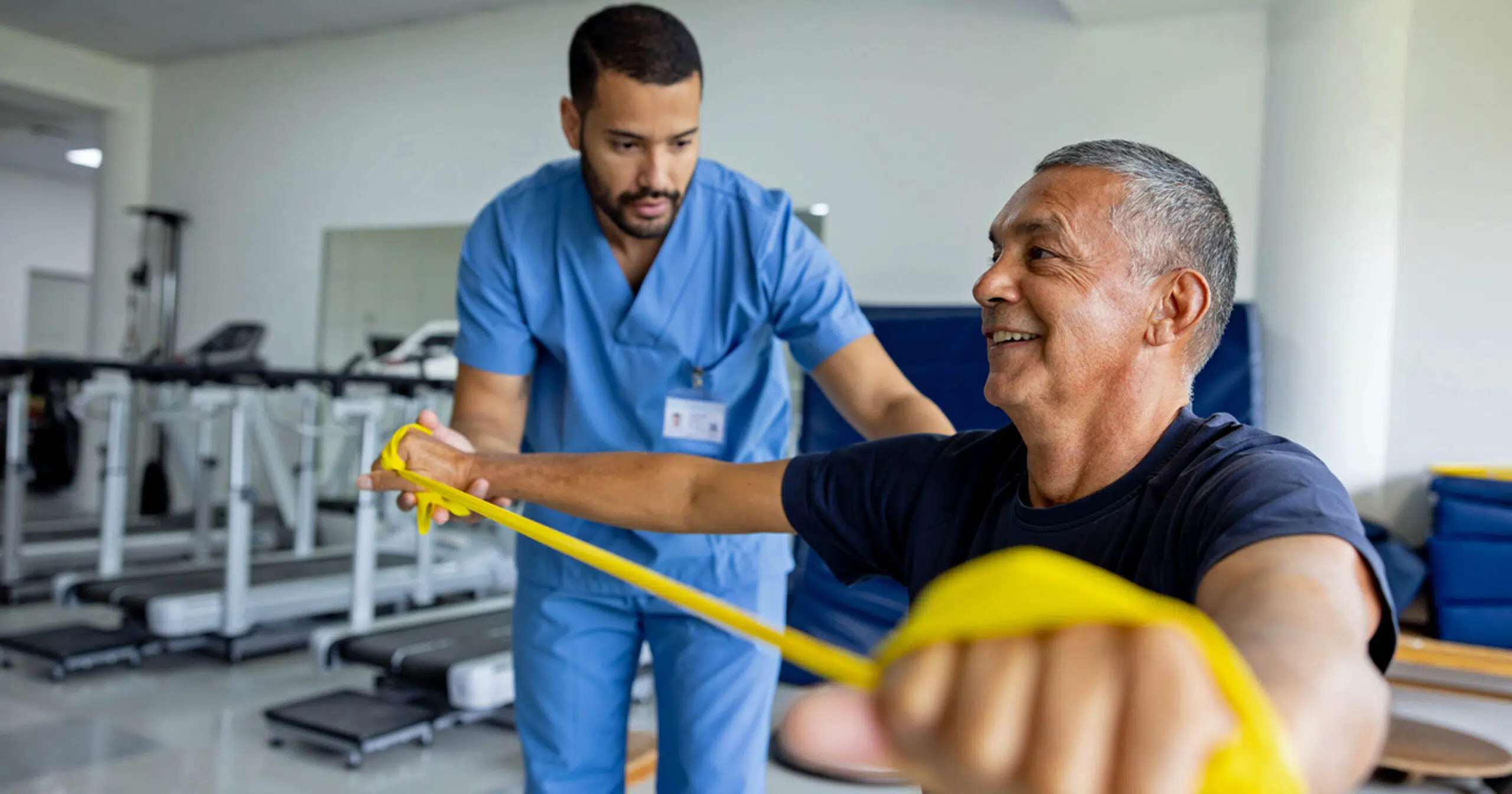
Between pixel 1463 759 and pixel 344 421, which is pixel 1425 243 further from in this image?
pixel 344 421

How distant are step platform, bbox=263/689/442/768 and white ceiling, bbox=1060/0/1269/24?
139 inches

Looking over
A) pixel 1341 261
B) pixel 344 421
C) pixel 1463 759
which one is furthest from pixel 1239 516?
pixel 344 421

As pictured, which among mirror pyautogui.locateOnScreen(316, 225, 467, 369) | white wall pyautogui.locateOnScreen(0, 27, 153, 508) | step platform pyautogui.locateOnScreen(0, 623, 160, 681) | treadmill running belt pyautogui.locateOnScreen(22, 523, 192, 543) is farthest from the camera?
white wall pyautogui.locateOnScreen(0, 27, 153, 508)

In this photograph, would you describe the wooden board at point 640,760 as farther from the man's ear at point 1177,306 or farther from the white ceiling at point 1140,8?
the white ceiling at point 1140,8

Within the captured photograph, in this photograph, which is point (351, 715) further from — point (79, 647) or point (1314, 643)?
point (1314, 643)

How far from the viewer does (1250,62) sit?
408 centimetres

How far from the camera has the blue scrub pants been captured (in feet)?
5.17

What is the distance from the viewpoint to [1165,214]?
0.98 m

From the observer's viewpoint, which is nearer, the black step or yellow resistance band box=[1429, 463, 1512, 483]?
the black step

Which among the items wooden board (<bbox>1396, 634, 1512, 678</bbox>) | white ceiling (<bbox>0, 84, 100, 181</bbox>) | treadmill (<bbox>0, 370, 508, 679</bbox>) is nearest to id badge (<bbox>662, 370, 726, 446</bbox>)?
treadmill (<bbox>0, 370, 508, 679</bbox>)

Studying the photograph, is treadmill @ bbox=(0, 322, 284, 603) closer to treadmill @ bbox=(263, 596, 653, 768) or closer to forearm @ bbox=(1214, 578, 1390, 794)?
treadmill @ bbox=(263, 596, 653, 768)

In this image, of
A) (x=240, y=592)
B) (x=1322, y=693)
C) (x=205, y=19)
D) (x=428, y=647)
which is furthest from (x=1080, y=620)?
(x=205, y=19)

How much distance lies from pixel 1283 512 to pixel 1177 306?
0.33m

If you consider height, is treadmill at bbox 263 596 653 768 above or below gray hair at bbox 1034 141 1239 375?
below
